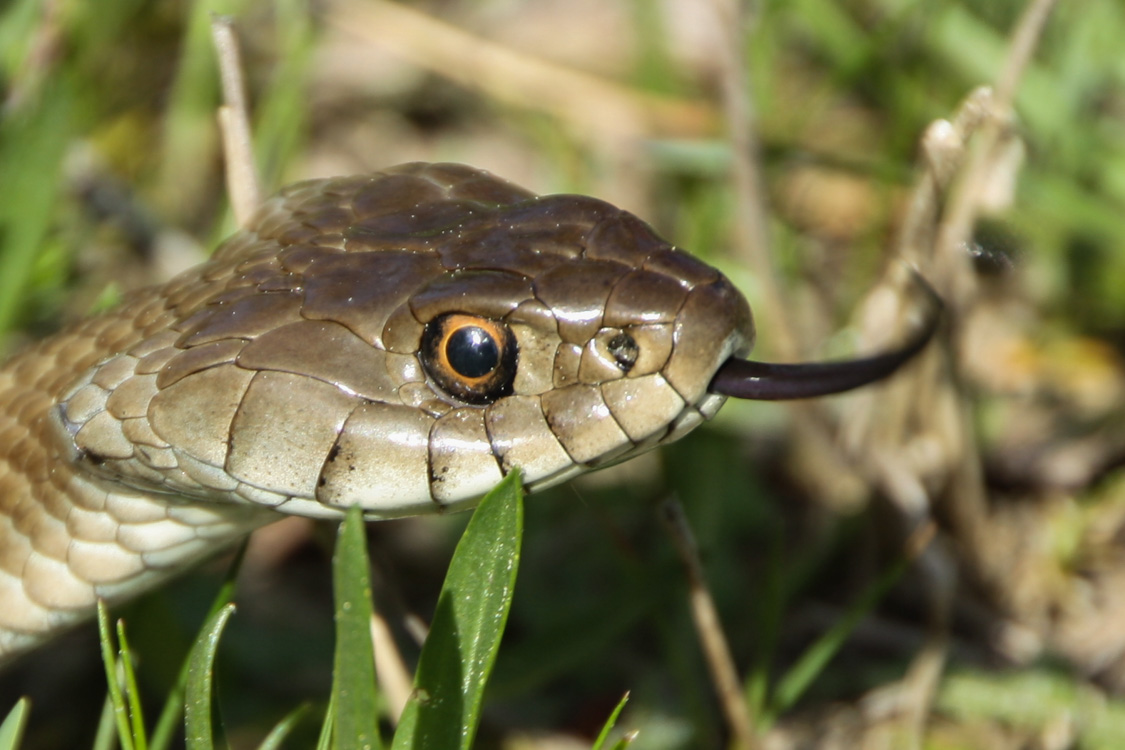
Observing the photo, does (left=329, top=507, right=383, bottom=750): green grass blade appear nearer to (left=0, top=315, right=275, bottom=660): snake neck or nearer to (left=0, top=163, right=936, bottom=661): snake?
(left=0, top=163, right=936, bottom=661): snake

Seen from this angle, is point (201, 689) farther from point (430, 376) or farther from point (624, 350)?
point (624, 350)

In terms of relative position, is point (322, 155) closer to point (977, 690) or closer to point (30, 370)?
point (30, 370)

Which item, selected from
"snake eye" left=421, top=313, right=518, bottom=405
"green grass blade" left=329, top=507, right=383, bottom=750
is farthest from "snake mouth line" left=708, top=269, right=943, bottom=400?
"green grass blade" left=329, top=507, right=383, bottom=750

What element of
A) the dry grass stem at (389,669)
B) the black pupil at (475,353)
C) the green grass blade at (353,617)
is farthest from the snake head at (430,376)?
the dry grass stem at (389,669)

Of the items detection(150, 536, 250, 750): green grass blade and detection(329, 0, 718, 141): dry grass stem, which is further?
→ detection(329, 0, 718, 141): dry grass stem

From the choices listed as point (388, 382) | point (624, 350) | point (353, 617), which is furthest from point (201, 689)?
point (624, 350)

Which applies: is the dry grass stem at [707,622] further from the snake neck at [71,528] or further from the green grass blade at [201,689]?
the green grass blade at [201,689]
